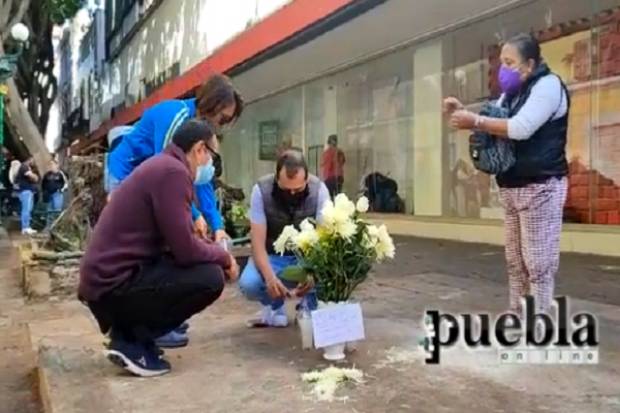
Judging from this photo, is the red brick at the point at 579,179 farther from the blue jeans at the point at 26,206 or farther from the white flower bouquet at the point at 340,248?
the blue jeans at the point at 26,206

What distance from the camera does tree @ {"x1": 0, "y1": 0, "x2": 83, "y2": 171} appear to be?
18.6 m

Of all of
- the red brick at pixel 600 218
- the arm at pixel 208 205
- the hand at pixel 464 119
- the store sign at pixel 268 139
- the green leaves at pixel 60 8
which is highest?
the green leaves at pixel 60 8

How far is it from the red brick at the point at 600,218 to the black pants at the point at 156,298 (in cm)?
591

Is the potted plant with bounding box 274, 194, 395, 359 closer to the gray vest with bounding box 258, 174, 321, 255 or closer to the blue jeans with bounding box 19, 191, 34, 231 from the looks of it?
the gray vest with bounding box 258, 174, 321, 255

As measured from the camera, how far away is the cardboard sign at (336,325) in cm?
405

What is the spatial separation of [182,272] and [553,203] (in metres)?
1.83

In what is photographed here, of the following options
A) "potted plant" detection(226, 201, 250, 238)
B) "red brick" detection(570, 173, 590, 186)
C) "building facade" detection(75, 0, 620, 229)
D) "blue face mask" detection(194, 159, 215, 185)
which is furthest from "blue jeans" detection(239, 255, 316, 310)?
"red brick" detection(570, 173, 590, 186)

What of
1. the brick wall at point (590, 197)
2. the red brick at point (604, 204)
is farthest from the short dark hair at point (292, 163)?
the red brick at point (604, 204)

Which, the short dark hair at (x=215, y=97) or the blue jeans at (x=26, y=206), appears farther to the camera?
the blue jeans at (x=26, y=206)

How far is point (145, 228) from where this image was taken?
3924mm

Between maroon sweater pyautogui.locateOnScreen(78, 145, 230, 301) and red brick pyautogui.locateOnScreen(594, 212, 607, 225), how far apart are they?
5989 millimetres

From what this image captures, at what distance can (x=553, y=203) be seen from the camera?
4.10 meters

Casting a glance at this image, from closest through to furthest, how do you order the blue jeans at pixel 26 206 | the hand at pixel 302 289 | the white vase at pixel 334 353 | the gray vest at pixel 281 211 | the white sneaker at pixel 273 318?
the white vase at pixel 334 353, the hand at pixel 302 289, the gray vest at pixel 281 211, the white sneaker at pixel 273 318, the blue jeans at pixel 26 206

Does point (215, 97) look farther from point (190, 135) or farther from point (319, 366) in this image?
point (319, 366)
